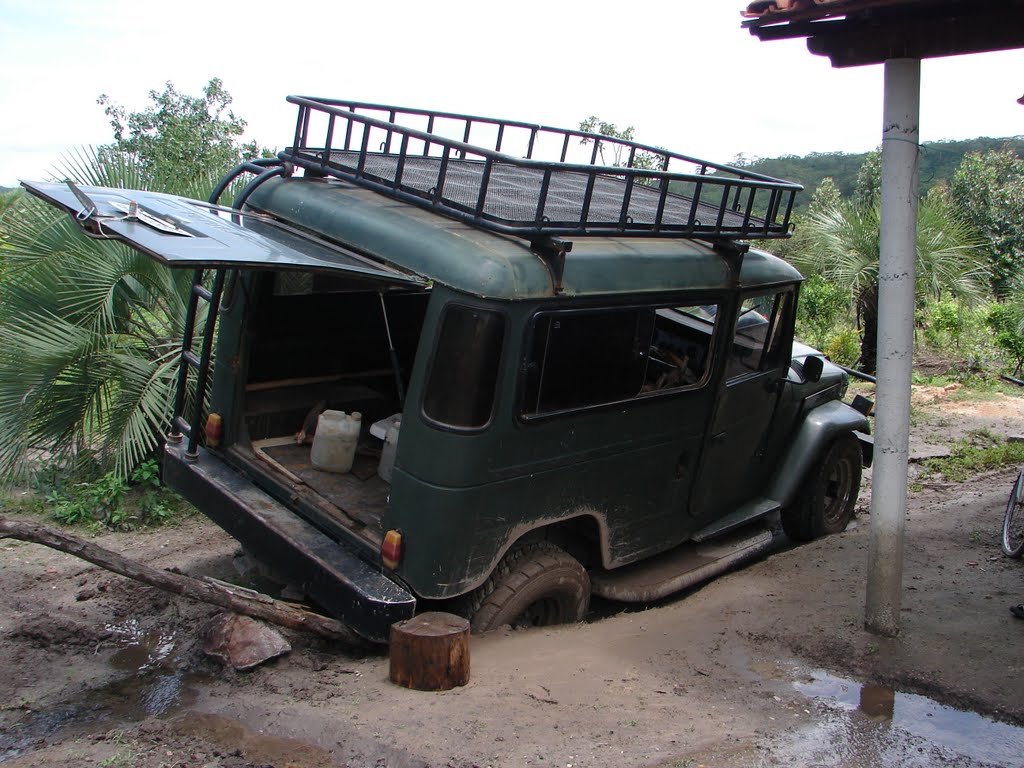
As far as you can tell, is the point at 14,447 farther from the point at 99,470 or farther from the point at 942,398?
the point at 942,398

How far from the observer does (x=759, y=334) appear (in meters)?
5.47

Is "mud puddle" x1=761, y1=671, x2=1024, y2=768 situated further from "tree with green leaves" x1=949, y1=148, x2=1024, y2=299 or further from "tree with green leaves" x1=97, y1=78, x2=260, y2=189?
"tree with green leaves" x1=949, y1=148, x2=1024, y2=299

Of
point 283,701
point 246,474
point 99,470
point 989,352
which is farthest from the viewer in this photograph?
point 989,352

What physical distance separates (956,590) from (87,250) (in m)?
5.77

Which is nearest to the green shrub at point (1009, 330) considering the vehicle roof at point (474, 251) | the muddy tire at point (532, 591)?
the vehicle roof at point (474, 251)

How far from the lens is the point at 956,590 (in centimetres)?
541

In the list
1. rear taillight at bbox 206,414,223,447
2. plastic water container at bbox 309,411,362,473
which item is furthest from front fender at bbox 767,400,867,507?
rear taillight at bbox 206,414,223,447

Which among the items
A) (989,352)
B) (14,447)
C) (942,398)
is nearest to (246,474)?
(14,447)

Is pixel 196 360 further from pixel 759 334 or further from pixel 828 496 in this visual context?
pixel 828 496

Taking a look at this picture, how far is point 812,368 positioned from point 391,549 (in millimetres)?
3054

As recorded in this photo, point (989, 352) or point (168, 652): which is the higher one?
point (989, 352)

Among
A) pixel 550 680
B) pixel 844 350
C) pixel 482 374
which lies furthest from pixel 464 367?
pixel 844 350

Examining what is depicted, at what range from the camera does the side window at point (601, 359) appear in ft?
13.5

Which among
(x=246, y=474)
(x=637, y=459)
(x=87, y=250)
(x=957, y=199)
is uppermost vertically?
(x=957, y=199)
